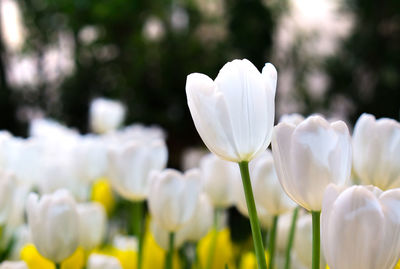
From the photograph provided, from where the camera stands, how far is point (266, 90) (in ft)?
0.64

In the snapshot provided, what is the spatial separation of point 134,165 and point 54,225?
0.27ft

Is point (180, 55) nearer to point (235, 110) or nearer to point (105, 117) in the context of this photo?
point (105, 117)

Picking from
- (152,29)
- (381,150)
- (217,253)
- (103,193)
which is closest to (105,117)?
(103,193)

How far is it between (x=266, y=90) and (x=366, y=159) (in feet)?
0.23

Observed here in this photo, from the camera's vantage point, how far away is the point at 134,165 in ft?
1.06

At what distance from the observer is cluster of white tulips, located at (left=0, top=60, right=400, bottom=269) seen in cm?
16

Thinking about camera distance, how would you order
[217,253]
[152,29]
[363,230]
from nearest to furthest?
[363,230] < [217,253] < [152,29]

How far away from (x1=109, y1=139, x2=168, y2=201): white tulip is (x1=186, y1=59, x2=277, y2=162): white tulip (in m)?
0.14

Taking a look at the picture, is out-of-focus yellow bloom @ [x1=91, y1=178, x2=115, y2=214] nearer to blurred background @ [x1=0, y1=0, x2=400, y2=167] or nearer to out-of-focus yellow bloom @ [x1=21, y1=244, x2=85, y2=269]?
out-of-focus yellow bloom @ [x1=21, y1=244, x2=85, y2=269]

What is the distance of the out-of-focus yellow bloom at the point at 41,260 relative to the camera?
1.03 feet

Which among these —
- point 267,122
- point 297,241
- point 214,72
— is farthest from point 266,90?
point 214,72

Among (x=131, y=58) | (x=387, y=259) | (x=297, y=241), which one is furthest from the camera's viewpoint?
(x=131, y=58)

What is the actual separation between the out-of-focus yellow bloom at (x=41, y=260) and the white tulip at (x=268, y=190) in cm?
13

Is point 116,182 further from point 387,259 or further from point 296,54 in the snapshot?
point 296,54
